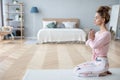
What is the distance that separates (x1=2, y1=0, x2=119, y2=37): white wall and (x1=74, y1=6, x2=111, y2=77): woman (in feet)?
18.4

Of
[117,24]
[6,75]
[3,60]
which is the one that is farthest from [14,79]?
[117,24]

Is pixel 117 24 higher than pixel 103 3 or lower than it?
lower

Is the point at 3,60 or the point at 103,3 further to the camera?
the point at 103,3

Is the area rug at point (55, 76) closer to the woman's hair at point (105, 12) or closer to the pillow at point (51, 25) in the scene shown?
the woman's hair at point (105, 12)

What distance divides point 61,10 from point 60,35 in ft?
5.89

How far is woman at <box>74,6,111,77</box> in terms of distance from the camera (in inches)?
102

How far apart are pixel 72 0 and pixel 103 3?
142 cm

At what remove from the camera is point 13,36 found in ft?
25.8

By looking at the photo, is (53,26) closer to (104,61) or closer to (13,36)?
(13,36)

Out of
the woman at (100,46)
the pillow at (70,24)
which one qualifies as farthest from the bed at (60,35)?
the woman at (100,46)

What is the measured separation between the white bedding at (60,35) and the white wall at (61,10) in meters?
1.54

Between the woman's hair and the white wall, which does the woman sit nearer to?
the woman's hair

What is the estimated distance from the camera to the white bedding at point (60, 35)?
6820 mm

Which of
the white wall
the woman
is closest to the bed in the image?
the white wall
